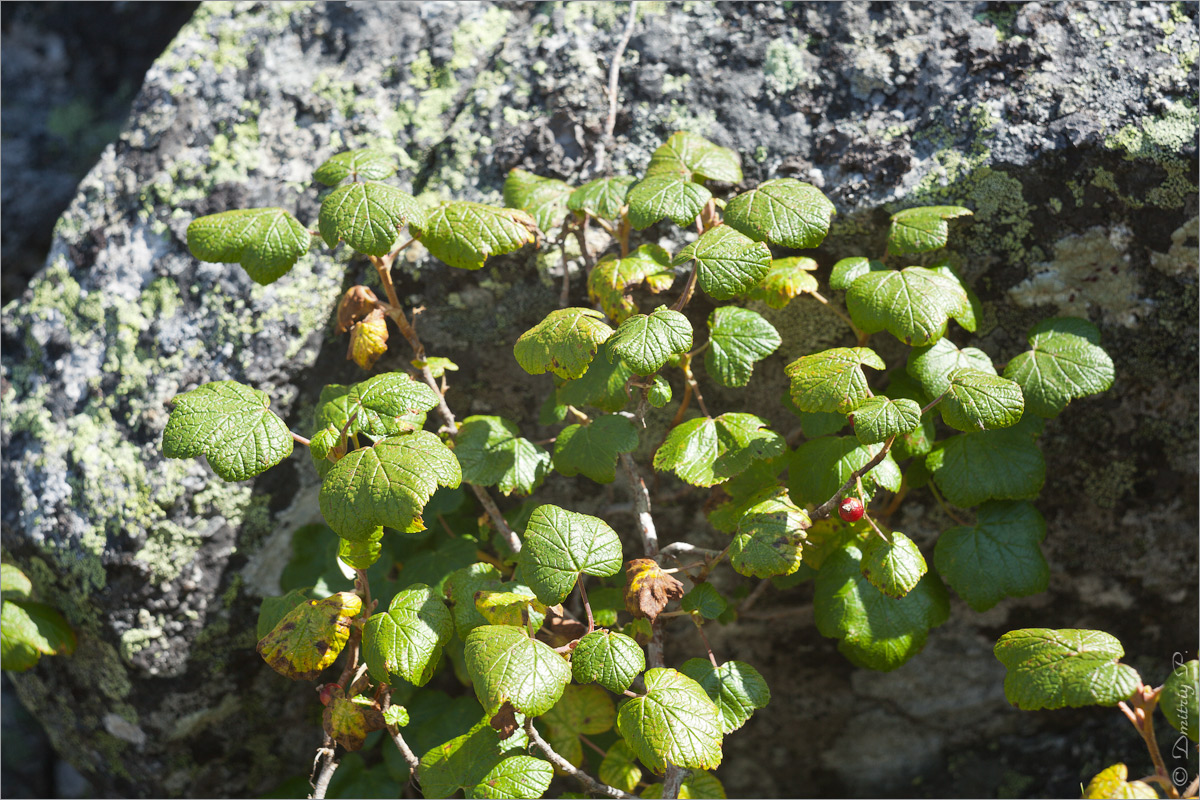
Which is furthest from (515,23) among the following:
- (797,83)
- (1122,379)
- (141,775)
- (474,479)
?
(141,775)

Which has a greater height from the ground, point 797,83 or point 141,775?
point 797,83

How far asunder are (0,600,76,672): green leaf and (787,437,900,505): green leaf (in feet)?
6.12

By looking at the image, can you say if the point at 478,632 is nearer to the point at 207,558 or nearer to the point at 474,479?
the point at 474,479

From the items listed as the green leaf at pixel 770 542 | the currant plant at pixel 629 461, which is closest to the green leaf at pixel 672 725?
the currant plant at pixel 629 461

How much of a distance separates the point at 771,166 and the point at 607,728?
1398mm

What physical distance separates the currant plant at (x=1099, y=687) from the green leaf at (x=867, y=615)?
11.3 inches

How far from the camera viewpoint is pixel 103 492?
6.58 feet

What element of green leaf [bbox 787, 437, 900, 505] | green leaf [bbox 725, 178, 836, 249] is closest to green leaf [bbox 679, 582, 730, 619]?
green leaf [bbox 787, 437, 900, 505]

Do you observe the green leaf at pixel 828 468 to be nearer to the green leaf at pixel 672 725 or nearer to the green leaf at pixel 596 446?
the green leaf at pixel 596 446

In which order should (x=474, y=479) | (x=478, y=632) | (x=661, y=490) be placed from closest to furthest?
(x=478, y=632)
(x=474, y=479)
(x=661, y=490)

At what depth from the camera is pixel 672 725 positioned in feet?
4.68

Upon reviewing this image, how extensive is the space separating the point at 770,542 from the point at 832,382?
0.33 meters

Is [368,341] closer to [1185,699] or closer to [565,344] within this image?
[565,344]

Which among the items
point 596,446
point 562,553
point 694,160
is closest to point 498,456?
point 596,446
